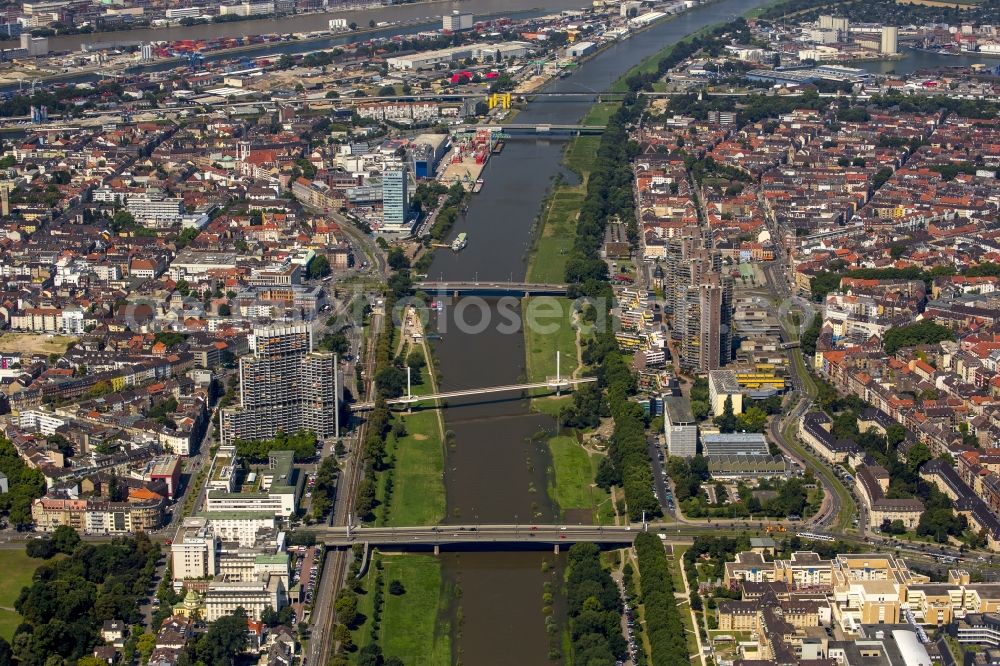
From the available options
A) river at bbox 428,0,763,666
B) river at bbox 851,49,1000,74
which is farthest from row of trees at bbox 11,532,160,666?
river at bbox 851,49,1000,74

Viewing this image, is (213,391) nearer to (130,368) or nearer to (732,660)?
(130,368)

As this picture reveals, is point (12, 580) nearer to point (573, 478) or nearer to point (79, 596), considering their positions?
point (79, 596)

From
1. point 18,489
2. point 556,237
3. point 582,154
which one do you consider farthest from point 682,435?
point 582,154

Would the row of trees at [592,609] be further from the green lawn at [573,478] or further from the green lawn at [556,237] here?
the green lawn at [556,237]

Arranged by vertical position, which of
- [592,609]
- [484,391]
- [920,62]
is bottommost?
[592,609]

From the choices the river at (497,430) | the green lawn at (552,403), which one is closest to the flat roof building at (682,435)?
the river at (497,430)

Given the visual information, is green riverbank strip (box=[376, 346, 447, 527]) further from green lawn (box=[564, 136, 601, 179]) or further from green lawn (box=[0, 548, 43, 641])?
green lawn (box=[564, 136, 601, 179])
